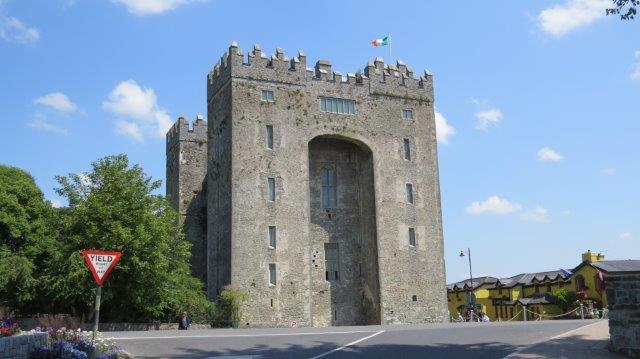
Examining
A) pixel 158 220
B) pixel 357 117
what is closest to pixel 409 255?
pixel 357 117

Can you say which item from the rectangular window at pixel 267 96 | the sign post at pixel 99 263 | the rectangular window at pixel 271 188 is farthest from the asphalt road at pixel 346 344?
the rectangular window at pixel 267 96

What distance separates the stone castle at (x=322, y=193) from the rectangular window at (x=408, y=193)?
89 millimetres

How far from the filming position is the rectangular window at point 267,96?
41562 mm

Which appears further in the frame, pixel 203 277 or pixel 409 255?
pixel 203 277

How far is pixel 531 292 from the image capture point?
6706 centimetres

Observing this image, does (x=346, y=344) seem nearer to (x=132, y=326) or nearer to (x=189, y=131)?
(x=132, y=326)

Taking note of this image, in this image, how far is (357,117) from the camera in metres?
43.8

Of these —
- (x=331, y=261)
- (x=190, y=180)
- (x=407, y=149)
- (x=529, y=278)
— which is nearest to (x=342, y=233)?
(x=331, y=261)

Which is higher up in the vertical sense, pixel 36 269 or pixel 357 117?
pixel 357 117

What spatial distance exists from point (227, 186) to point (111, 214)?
11.0m

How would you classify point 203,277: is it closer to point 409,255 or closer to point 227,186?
point 227,186

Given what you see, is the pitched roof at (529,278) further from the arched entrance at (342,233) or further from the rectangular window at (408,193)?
the arched entrance at (342,233)

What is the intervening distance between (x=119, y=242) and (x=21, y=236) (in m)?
11.3

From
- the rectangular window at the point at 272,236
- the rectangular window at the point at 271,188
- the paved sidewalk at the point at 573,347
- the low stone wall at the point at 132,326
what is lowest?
the paved sidewalk at the point at 573,347
